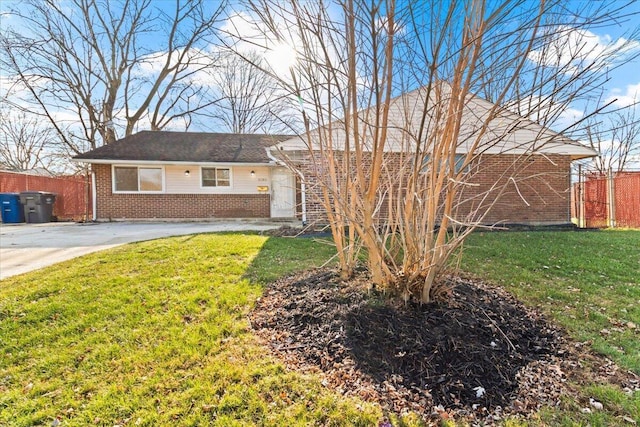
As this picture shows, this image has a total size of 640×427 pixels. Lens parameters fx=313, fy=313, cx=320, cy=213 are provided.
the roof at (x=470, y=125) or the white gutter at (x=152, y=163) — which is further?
the white gutter at (x=152, y=163)

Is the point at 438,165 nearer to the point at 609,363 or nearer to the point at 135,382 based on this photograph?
the point at 609,363

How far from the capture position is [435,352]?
2.27m

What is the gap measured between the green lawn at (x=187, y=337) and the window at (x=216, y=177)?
8002 millimetres

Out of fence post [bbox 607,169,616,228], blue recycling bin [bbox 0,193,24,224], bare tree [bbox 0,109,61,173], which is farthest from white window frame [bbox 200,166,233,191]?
bare tree [bbox 0,109,61,173]

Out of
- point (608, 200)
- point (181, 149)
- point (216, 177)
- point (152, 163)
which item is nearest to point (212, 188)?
point (216, 177)

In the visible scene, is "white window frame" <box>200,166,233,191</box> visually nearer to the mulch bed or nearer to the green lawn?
the green lawn

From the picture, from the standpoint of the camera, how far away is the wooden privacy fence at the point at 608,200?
32.4 ft

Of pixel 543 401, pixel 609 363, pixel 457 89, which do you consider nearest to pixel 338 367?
pixel 543 401

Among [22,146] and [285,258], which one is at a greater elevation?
[22,146]

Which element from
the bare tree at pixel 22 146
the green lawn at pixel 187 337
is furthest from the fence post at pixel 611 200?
the bare tree at pixel 22 146

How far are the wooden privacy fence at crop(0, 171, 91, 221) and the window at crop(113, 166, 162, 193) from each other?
211 cm

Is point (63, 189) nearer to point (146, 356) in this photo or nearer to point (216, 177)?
point (216, 177)

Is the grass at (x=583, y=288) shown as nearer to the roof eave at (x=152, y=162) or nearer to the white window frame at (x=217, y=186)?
the roof eave at (x=152, y=162)

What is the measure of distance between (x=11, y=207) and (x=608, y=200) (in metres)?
21.8
